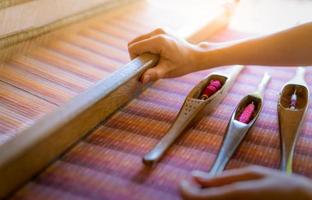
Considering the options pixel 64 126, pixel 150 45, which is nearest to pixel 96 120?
pixel 64 126

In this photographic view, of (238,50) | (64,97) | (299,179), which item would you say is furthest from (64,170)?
(238,50)

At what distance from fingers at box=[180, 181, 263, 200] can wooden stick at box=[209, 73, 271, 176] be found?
0.25 feet

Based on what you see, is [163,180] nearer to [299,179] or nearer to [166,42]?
[299,179]

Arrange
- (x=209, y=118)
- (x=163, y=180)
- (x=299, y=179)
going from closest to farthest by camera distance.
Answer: (x=299, y=179) < (x=163, y=180) < (x=209, y=118)

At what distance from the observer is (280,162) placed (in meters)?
0.70

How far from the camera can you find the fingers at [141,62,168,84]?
864 mm

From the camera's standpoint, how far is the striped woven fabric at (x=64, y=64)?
0.81 meters

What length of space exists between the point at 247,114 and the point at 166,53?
224mm

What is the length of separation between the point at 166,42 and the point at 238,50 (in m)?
0.17

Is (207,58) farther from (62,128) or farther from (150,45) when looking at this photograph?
(62,128)

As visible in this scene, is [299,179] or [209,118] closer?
[299,179]

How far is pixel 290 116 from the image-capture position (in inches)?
31.4

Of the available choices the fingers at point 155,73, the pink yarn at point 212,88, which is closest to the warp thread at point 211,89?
the pink yarn at point 212,88

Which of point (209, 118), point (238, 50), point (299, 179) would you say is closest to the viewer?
point (299, 179)
